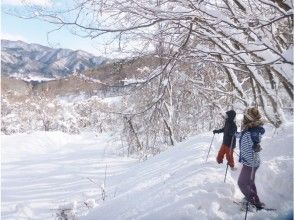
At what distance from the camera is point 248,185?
263 inches

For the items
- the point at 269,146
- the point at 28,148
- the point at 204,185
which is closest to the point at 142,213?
the point at 204,185

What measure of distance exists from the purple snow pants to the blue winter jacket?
11 centimetres

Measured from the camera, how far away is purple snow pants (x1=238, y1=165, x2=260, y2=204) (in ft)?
21.4

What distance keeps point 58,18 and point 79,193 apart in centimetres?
761

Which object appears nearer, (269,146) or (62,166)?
(269,146)

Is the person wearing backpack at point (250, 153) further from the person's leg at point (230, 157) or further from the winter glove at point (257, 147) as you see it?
the person's leg at point (230, 157)

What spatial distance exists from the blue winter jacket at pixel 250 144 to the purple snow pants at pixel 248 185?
0.11 m

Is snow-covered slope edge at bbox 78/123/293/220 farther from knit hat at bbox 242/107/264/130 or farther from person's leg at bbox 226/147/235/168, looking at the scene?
knit hat at bbox 242/107/264/130

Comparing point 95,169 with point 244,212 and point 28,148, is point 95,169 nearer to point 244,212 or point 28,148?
point 28,148

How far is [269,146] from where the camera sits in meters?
8.44

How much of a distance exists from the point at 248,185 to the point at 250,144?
0.69m

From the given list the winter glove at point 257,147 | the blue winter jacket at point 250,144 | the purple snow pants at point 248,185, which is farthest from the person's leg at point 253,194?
the winter glove at point 257,147

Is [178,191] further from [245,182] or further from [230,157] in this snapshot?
[230,157]

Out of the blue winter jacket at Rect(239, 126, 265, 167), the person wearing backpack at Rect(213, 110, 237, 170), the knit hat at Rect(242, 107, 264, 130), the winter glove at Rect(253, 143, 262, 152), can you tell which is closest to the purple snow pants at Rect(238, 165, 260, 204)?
the blue winter jacket at Rect(239, 126, 265, 167)
